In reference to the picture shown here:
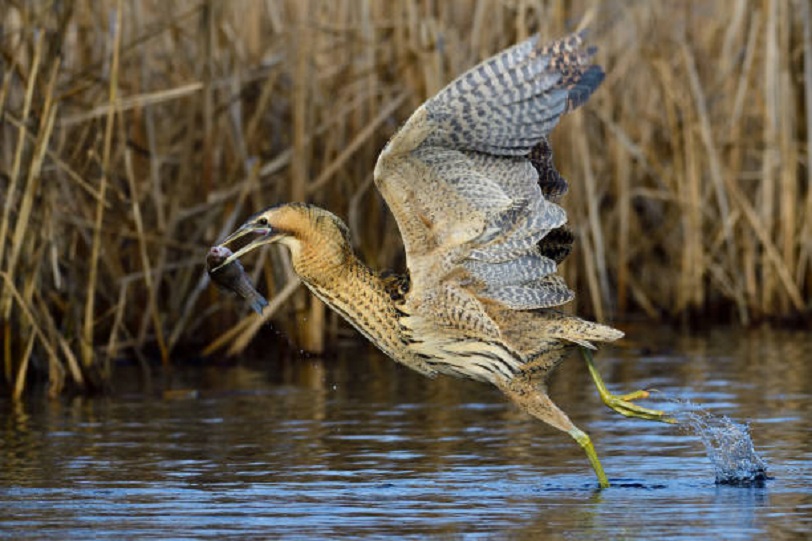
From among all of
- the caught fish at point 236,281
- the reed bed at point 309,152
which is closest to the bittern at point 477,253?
the caught fish at point 236,281

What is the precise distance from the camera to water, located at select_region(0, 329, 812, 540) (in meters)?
6.59

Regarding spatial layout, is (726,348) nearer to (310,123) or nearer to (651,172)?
(651,172)

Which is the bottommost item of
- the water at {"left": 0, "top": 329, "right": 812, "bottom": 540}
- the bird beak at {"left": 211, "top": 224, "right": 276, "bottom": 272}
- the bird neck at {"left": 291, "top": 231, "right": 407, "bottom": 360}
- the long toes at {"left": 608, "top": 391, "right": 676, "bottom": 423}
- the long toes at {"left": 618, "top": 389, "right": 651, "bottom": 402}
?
the water at {"left": 0, "top": 329, "right": 812, "bottom": 540}

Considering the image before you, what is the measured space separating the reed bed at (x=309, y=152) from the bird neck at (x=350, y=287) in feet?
9.02

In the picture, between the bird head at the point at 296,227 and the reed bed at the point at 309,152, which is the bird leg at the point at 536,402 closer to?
the bird head at the point at 296,227

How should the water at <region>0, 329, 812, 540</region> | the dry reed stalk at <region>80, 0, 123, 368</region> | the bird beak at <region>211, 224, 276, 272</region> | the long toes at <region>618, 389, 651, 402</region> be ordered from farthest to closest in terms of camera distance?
the dry reed stalk at <region>80, 0, 123, 368</region> → the long toes at <region>618, 389, 651, 402</region> → the bird beak at <region>211, 224, 276, 272</region> → the water at <region>0, 329, 812, 540</region>

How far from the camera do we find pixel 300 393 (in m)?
11.3

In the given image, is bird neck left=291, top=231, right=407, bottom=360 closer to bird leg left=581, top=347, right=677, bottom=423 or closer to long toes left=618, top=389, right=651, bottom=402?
bird leg left=581, top=347, right=677, bottom=423

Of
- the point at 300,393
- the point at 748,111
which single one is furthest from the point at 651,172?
the point at 300,393

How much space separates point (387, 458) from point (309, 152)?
486 centimetres

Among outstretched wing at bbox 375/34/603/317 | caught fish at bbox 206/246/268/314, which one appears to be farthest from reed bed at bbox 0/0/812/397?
outstretched wing at bbox 375/34/603/317

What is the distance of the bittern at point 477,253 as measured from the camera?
25.3 feet

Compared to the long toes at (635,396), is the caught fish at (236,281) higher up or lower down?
higher up

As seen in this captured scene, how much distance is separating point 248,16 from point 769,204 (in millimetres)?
4375
